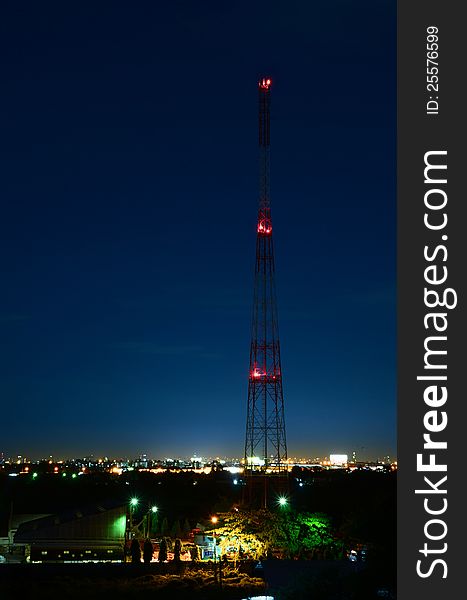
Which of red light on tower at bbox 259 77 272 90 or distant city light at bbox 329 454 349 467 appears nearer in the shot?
red light on tower at bbox 259 77 272 90

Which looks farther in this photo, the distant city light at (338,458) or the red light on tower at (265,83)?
the distant city light at (338,458)

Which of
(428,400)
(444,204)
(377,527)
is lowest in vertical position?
(377,527)

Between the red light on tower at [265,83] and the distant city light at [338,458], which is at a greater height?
the red light on tower at [265,83]

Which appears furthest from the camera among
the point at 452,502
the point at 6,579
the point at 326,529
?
the point at 326,529

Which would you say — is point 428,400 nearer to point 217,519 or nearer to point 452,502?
point 452,502

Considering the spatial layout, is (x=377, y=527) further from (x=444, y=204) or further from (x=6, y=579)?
(x=6, y=579)

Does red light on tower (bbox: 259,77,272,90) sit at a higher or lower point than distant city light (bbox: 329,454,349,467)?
higher

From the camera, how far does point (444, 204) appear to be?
965 centimetres

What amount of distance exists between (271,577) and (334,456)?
6998 inches

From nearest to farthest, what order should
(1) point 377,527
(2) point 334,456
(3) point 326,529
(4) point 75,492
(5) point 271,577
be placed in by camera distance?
(1) point 377,527 < (5) point 271,577 < (3) point 326,529 < (4) point 75,492 < (2) point 334,456

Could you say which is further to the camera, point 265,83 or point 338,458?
point 338,458

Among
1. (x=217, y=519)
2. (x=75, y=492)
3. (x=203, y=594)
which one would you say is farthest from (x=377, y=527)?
(x=75, y=492)

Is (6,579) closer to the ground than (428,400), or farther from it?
closer to the ground

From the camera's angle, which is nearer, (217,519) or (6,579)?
(6,579)
